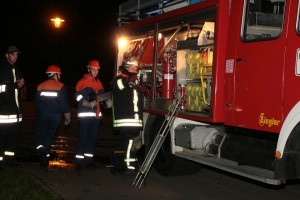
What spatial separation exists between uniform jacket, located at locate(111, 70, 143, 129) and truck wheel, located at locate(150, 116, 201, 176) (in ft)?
1.50

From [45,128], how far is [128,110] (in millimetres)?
1722

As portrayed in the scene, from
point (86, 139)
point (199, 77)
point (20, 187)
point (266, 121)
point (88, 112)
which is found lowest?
point (20, 187)

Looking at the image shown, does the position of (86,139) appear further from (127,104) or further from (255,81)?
(255,81)

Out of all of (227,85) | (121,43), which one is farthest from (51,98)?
(227,85)

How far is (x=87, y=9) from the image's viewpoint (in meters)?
47.6

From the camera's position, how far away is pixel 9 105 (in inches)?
305

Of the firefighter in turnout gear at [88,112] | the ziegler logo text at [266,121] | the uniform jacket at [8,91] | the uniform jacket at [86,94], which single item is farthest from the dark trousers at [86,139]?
the ziegler logo text at [266,121]

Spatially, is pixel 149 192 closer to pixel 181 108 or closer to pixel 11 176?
pixel 181 108

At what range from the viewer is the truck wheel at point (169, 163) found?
741 centimetres

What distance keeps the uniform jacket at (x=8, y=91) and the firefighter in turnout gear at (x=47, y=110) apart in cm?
47

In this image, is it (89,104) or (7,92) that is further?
(89,104)

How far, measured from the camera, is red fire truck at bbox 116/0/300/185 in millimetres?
5070

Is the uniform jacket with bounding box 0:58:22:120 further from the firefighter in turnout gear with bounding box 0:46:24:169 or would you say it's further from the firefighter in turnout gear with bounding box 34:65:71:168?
the firefighter in turnout gear with bounding box 34:65:71:168

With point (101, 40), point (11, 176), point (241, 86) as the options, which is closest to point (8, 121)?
point (11, 176)
